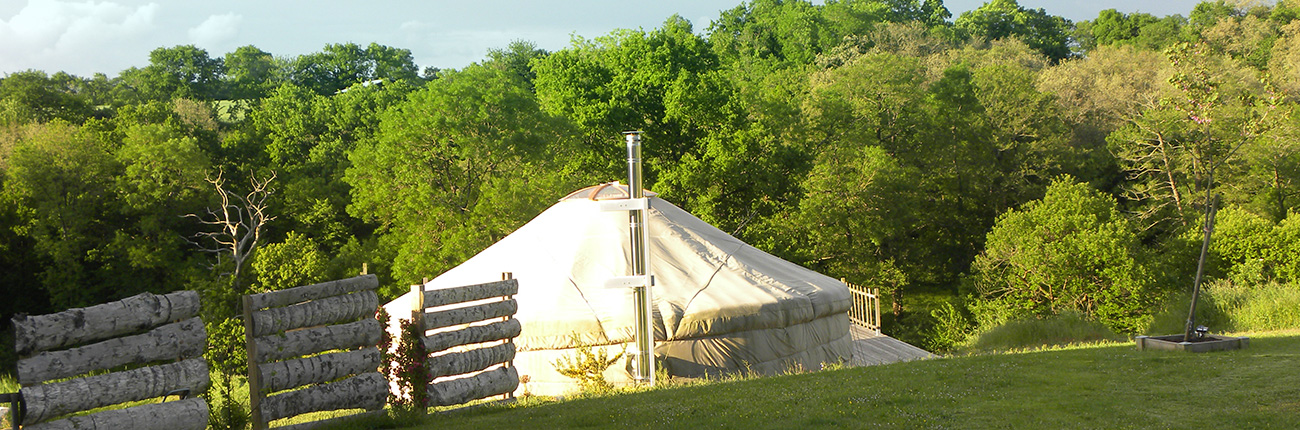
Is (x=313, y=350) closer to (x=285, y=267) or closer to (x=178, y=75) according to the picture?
(x=285, y=267)

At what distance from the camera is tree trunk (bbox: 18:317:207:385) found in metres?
3.93

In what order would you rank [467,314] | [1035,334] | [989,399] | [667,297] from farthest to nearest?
1. [1035,334]
2. [667,297]
3. [467,314]
4. [989,399]

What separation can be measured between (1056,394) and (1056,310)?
563 inches

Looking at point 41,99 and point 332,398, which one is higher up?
point 41,99

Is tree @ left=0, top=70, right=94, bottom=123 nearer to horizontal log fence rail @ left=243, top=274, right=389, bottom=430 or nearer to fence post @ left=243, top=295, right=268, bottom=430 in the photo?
horizontal log fence rail @ left=243, top=274, right=389, bottom=430

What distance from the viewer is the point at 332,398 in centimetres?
546

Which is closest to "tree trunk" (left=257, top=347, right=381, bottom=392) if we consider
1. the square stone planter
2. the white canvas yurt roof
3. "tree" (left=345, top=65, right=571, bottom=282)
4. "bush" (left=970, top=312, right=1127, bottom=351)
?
the white canvas yurt roof

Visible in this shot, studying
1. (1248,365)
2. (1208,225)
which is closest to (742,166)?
(1208,225)

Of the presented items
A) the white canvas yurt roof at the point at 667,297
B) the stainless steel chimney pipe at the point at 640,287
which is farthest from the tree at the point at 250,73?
the stainless steel chimney pipe at the point at 640,287

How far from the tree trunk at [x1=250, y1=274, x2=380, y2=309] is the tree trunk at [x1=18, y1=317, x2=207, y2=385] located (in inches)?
19.8

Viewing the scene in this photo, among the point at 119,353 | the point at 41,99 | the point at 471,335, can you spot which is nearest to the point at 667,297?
the point at 471,335

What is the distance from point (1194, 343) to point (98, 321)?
23.5 feet

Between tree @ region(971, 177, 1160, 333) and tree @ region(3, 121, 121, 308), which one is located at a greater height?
tree @ region(3, 121, 121, 308)

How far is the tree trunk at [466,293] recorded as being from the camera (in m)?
6.33
